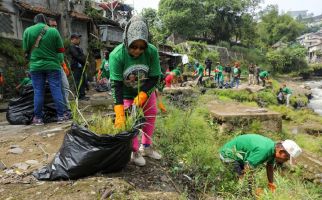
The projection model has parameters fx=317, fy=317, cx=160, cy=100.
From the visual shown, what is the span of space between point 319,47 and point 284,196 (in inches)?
2419

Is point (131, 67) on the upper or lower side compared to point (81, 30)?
lower

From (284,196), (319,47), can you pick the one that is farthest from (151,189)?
(319,47)

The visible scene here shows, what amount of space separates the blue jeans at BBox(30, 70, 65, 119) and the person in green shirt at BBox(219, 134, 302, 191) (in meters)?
2.62

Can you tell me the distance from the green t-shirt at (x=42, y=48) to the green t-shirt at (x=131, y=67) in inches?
73.5

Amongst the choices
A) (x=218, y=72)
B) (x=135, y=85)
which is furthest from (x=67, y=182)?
(x=218, y=72)

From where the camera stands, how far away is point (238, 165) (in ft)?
14.0

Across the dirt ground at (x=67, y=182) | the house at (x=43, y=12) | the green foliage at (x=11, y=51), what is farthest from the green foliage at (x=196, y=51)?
the dirt ground at (x=67, y=182)

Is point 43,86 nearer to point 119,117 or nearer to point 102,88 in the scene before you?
point 119,117

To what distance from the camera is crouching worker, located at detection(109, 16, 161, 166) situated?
304 cm

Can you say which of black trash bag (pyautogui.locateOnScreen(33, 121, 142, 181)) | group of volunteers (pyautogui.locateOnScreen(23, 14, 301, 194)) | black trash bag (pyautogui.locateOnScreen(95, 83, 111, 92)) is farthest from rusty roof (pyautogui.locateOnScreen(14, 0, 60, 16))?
black trash bag (pyautogui.locateOnScreen(33, 121, 142, 181))

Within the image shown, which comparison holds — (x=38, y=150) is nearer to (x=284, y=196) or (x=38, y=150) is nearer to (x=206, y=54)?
(x=284, y=196)

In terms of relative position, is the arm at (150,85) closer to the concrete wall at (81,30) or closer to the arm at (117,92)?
the arm at (117,92)

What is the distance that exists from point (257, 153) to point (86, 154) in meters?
2.22

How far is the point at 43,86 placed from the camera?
4.79 metres
